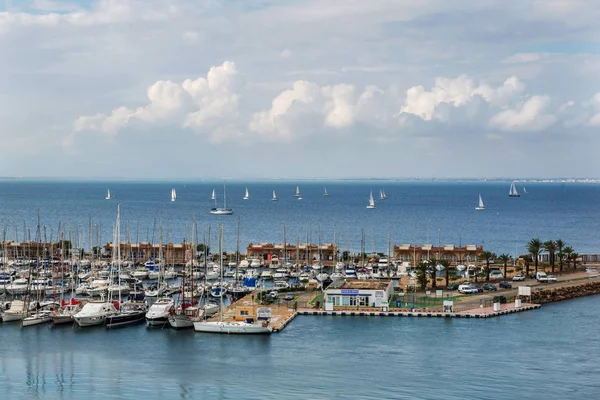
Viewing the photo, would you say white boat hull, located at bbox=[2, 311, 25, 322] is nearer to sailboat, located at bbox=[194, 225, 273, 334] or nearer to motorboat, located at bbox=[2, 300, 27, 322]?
motorboat, located at bbox=[2, 300, 27, 322]

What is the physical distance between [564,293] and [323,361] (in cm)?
3465

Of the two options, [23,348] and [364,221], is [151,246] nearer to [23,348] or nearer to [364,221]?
[23,348]

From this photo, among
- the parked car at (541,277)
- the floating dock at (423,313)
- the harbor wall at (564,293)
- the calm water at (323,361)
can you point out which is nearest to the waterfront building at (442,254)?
the parked car at (541,277)

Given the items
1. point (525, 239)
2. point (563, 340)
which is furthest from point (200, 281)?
point (525, 239)

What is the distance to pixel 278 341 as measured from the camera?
5622 centimetres

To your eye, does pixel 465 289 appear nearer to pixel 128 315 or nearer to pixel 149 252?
pixel 128 315

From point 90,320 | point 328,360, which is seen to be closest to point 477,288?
point 328,360

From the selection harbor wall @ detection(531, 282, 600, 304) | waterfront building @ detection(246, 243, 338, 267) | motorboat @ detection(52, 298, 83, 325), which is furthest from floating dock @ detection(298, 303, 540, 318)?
waterfront building @ detection(246, 243, 338, 267)

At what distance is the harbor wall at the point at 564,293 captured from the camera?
7156 cm

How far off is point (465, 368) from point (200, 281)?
44136mm

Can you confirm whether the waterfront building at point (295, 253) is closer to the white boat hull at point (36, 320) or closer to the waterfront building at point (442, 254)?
the waterfront building at point (442, 254)

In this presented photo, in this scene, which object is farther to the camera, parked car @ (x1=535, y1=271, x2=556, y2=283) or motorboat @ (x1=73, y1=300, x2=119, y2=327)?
parked car @ (x1=535, y1=271, x2=556, y2=283)

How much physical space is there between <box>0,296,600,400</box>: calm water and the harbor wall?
7109 millimetres

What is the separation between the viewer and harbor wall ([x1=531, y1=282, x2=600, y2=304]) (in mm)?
71562
